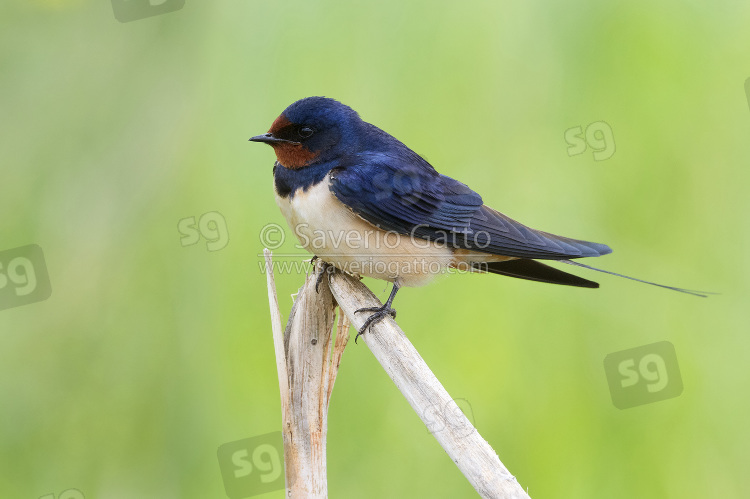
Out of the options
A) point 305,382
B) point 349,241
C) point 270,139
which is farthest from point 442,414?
point 270,139

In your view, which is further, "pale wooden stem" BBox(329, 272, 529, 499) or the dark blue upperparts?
the dark blue upperparts

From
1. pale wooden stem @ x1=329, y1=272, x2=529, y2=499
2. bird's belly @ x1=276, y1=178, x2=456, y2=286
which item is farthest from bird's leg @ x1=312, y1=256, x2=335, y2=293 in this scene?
pale wooden stem @ x1=329, y1=272, x2=529, y2=499

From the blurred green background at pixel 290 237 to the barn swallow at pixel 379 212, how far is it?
6.1 inches

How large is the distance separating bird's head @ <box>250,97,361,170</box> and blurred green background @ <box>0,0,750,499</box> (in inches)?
8.0

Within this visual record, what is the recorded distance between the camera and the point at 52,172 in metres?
1.72

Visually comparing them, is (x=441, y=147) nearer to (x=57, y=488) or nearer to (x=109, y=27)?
(x=109, y=27)

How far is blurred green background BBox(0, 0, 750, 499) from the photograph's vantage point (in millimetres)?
1648

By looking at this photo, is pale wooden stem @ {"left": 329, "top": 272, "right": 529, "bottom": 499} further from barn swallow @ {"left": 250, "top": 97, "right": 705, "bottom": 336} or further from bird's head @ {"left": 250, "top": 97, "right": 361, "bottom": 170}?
bird's head @ {"left": 250, "top": 97, "right": 361, "bottom": 170}

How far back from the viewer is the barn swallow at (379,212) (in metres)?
1.55

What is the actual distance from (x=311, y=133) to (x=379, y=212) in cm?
20

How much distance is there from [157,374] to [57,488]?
0.28 m

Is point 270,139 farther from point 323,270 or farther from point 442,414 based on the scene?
point 442,414

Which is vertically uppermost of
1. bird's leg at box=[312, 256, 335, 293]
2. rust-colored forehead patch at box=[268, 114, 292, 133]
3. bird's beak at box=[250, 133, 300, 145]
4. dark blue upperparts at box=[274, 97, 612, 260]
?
rust-colored forehead patch at box=[268, 114, 292, 133]

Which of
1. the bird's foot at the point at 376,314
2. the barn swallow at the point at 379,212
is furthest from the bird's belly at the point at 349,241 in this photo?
the bird's foot at the point at 376,314
